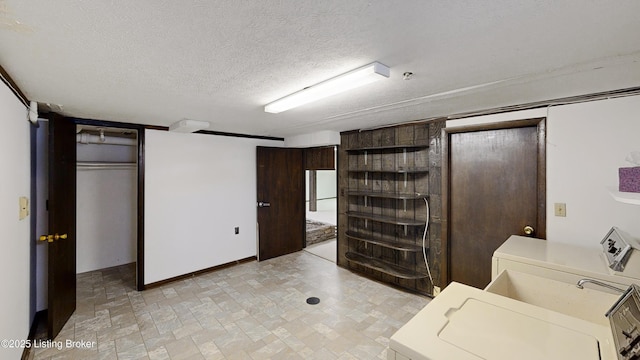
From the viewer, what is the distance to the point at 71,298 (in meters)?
2.78

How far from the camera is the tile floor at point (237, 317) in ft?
7.37

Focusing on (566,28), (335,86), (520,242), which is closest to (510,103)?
(520,242)

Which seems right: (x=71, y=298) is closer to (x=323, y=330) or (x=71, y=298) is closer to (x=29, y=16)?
(x=323, y=330)

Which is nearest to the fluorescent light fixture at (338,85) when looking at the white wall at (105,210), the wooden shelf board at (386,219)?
the wooden shelf board at (386,219)

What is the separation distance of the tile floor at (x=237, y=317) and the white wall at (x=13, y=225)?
51 centimetres

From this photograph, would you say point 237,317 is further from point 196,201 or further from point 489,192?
point 489,192

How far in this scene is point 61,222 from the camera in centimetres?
255

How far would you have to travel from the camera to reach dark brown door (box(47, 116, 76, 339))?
93.4 inches

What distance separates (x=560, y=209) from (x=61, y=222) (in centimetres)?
459

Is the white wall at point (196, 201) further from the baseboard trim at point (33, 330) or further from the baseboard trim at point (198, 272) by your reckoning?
the baseboard trim at point (33, 330)

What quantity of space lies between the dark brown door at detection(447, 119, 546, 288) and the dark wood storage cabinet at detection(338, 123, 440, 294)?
0.32 m

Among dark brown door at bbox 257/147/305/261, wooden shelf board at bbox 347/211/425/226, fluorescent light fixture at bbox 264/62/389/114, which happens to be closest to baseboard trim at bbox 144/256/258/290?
dark brown door at bbox 257/147/305/261

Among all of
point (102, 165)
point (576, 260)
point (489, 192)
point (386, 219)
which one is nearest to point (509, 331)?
point (576, 260)

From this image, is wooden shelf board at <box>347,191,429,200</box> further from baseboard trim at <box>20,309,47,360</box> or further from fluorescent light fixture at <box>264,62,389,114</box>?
baseboard trim at <box>20,309,47,360</box>
